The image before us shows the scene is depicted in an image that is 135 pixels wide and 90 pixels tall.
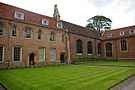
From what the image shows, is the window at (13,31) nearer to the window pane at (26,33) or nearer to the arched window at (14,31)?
the arched window at (14,31)

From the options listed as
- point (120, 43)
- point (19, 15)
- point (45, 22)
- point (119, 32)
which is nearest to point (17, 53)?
point (19, 15)

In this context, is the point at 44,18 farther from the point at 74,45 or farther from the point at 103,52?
the point at 103,52

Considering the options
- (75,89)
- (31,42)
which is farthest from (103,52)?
(75,89)

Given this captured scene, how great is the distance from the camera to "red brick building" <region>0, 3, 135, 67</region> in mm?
24891

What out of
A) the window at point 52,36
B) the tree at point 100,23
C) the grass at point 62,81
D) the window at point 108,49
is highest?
the tree at point 100,23

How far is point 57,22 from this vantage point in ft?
115

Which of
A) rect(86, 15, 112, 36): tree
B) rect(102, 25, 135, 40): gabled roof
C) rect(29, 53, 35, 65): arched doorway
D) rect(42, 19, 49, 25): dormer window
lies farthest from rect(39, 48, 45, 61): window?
rect(86, 15, 112, 36): tree

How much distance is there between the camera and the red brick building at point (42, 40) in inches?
980

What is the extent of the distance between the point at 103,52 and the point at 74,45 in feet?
50.1

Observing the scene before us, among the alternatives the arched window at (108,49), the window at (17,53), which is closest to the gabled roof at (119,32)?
the arched window at (108,49)

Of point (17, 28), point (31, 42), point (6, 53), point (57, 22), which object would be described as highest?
point (57, 22)

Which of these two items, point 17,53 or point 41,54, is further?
point 41,54

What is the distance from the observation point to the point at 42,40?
30406 millimetres

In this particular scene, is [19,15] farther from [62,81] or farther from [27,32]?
[62,81]
